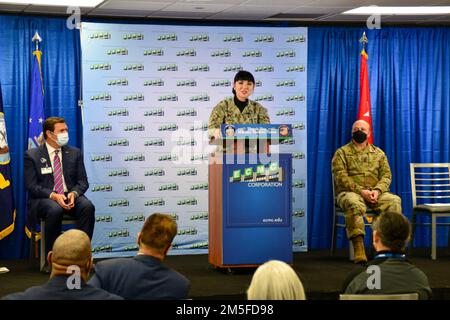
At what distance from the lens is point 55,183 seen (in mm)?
6859

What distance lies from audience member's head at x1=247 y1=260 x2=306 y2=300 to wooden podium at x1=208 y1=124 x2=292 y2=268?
386cm

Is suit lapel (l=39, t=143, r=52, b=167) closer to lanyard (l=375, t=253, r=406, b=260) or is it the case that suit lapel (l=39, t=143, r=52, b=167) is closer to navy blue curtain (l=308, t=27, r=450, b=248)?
navy blue curtain (l=308, t=27, r=450, b=248)

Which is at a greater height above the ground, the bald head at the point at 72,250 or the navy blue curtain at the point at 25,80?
the navy blue curtain at the point at 25,80

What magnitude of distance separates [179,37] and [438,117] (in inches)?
123

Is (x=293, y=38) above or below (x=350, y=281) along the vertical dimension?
above

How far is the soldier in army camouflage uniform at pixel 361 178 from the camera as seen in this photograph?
7.25 metres

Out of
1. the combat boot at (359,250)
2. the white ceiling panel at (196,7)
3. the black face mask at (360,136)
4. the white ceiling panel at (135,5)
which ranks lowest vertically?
the combat boot at (359,250)

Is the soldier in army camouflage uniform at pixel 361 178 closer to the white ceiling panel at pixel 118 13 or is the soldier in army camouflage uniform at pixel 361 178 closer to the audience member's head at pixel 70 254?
the white ceiling panel at pixel 118 13

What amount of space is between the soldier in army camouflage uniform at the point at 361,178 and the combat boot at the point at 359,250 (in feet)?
0.39

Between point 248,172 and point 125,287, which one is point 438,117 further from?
point 125,287

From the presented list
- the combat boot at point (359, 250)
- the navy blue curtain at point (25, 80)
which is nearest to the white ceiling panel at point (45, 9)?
the navy blue curtain at point (25, 80)
